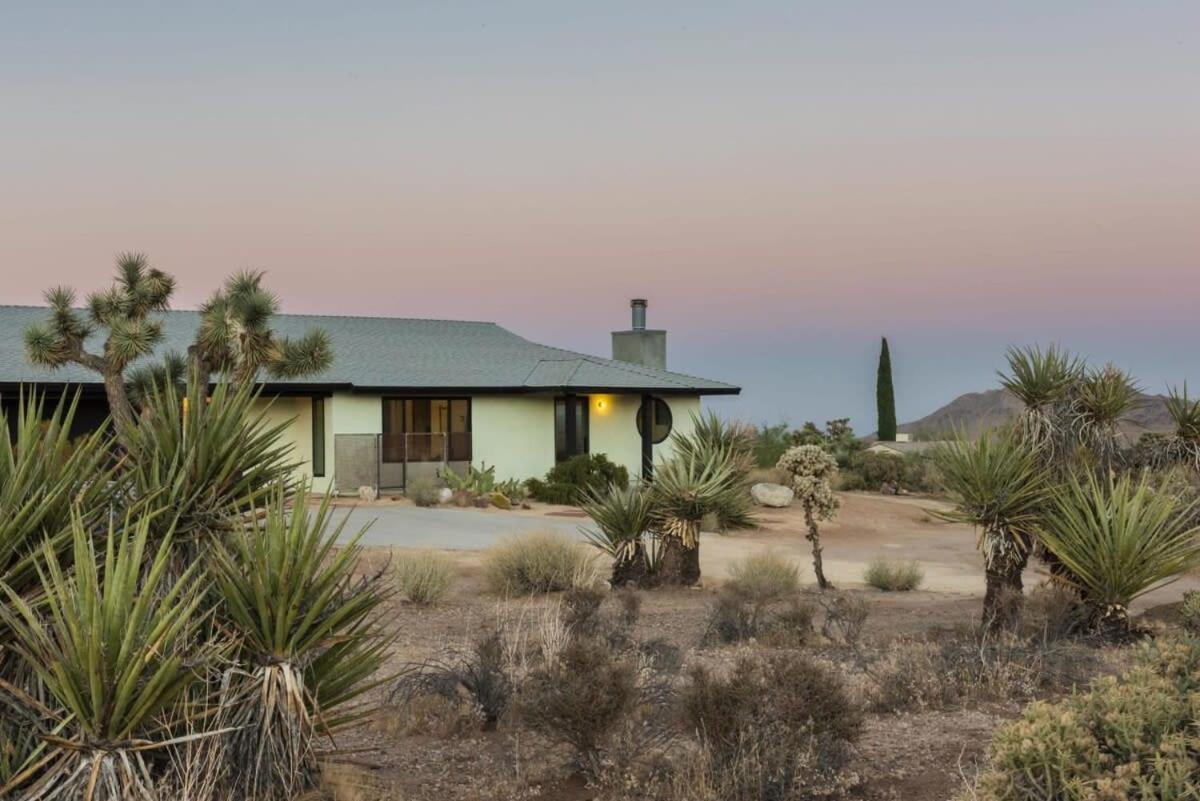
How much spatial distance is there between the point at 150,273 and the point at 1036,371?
65.3 ft

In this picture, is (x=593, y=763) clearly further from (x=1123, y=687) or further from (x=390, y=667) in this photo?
(x=390, y=667)

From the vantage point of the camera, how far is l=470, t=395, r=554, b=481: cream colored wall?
106ft

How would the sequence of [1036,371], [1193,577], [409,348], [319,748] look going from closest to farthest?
[319,748] < [1036,371] < [1193,577] < [409,348]

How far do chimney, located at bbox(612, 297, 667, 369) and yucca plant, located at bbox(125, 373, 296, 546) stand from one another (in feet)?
104

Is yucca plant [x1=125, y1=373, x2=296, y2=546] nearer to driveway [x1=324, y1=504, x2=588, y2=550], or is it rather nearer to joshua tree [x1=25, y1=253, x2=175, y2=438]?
driveway [x1=324, y1=504, x2=588, y2=550]

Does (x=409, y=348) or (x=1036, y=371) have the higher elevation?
(x=409, y=348)

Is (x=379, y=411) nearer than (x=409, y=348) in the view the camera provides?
Yes

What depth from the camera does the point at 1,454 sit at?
5.41 meters

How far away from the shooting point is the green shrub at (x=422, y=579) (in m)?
13.6

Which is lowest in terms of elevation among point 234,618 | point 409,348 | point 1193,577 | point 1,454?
point 1193,577

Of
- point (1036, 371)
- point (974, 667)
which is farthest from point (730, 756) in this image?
point (1036, 371)

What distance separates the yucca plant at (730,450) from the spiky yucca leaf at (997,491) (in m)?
4.42

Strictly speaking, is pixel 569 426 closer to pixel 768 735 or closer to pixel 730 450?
pixel 730 450

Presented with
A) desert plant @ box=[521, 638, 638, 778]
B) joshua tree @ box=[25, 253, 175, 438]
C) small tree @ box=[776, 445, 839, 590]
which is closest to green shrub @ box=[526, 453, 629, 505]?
joshua tree @ box=[25, 253, 175, 438]
